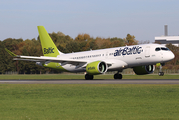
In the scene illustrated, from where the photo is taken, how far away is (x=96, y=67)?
37688 millimetres

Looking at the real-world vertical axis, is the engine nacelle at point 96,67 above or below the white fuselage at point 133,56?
below

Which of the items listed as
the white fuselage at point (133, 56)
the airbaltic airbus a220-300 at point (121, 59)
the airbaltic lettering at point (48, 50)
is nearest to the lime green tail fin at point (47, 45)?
the airbaltic lettering at point (48, 50)

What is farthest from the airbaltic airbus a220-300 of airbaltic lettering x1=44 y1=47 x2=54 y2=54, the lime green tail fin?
airbaltic lettering x1=44 y1=47 x2=54 y2=54

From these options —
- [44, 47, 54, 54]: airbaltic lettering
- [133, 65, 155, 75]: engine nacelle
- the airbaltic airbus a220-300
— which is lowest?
[133, 65, 155, 75]: engine nacelle

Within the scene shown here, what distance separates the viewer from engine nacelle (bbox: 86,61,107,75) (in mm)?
37719

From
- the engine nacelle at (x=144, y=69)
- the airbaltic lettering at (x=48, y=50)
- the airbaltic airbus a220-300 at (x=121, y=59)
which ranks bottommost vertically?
the engine nacelle at (x=144, y=69)

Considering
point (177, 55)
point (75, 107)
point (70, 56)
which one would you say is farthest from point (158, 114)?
point (177, 55)

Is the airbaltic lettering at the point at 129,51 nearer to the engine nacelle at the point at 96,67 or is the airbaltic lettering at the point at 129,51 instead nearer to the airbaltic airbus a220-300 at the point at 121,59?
the airbaltic airbus a220-300 at the point at 121,59

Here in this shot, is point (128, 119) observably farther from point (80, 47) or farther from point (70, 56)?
Answer: point (80, 47)

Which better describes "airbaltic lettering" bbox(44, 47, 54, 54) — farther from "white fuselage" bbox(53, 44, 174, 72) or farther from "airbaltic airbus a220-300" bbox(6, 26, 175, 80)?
"white fuselage" bbox(53, 44, 174, 72)

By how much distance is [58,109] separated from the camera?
1277cm

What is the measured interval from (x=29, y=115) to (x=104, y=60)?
29.0 metres

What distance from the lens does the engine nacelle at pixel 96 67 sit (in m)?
37.7

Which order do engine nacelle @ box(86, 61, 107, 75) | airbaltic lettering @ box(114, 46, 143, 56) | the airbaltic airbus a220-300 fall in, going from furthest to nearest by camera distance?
airbaltic lettering @ box(114, 46, 143, 56) → engine nacelle @ box(86, 61, 107, 75) → the airbaltic airbus a220-300
